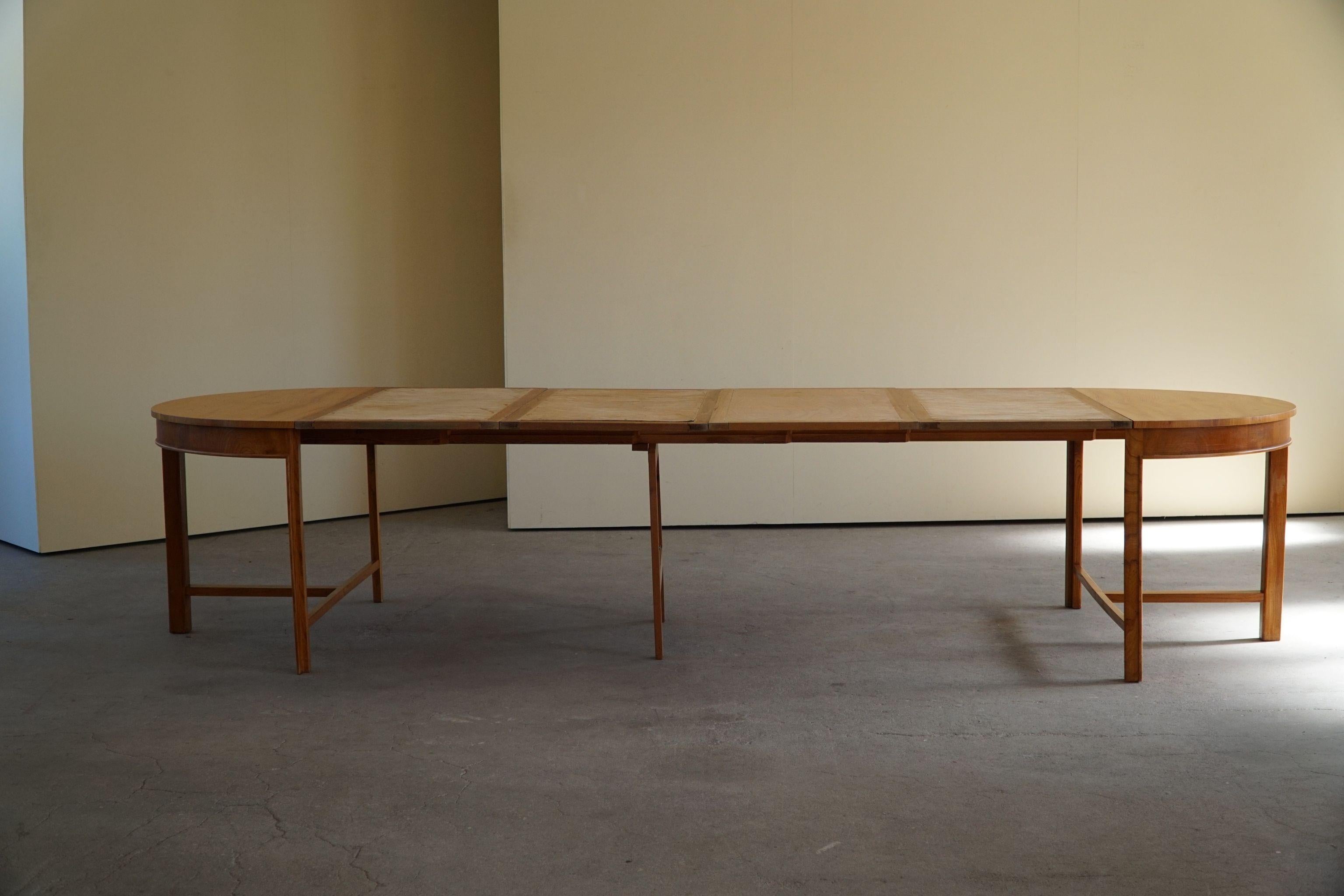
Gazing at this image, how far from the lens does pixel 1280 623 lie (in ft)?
11.5

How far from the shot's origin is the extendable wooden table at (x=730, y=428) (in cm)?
305

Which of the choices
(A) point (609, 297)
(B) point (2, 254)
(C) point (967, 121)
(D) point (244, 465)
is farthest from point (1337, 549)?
(B) point (2, 254)

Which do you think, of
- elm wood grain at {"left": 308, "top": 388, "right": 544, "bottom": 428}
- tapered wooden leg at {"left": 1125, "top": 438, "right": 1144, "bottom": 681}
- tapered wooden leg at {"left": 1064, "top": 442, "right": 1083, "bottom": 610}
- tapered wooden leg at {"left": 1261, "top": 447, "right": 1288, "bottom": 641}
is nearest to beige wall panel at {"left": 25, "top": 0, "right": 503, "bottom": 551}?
elm wood grain at {"left": 308, "top": 388, "right": 544, "bottom": 428}

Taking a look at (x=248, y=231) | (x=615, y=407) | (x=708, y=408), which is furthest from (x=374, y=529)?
(x=248, y=231)

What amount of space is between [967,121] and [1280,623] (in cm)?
268

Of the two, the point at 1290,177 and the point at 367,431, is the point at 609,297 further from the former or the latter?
the point at 1290,177

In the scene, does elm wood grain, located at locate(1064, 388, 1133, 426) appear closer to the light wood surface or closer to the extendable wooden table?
the extendable wooden table

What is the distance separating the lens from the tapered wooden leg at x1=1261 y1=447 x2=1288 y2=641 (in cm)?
332

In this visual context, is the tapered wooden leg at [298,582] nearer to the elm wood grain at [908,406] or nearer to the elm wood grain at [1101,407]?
the elm wood grain at [908,406]

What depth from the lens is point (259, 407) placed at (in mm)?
3455

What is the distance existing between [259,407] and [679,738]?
166 cm

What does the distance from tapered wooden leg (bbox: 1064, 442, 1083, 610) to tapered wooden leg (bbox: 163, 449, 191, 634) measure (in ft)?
9.35

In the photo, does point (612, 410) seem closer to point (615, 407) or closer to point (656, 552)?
point (615, 407)

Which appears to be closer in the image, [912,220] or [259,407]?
[259,407]
